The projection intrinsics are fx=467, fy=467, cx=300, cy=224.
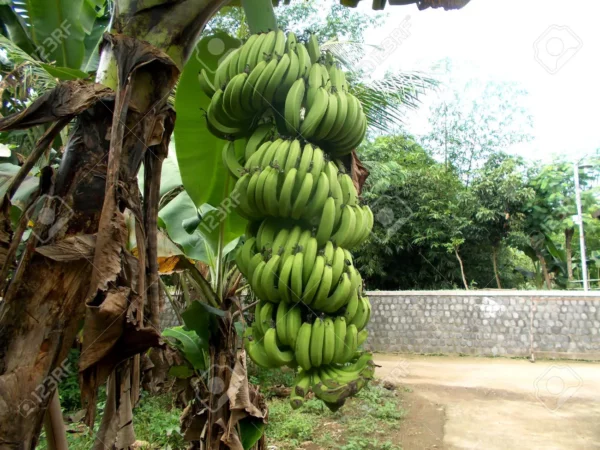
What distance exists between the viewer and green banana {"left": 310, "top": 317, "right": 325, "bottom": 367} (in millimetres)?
1027

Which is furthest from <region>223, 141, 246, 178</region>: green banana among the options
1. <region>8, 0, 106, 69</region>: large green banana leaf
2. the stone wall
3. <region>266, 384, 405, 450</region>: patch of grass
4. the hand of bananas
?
the stone wall

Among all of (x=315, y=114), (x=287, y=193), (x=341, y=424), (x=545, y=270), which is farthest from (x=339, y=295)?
(x=545, y=270)

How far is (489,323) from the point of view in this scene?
832cm

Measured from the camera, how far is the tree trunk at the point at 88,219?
0.88 meters

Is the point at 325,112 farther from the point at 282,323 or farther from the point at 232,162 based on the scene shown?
the point at 282,323

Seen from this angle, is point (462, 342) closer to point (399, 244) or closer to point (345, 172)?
point (399, 244)

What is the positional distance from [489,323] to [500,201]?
350 centimetres

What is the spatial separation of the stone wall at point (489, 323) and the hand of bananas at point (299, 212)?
789 cm

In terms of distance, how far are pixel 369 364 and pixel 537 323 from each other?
815 centimetres

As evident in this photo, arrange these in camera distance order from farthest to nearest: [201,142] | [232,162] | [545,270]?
[545,270], [201,142], [232,162]

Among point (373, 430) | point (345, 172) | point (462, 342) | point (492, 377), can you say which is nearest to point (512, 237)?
point (462, 342)

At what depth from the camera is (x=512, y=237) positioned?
10625 mm

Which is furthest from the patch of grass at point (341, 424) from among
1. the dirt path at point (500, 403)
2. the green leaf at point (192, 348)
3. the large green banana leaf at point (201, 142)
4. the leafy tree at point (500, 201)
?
the leafy tree at point (500, 201)

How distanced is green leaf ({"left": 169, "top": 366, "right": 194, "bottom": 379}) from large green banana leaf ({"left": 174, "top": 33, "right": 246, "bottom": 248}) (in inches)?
37.6
